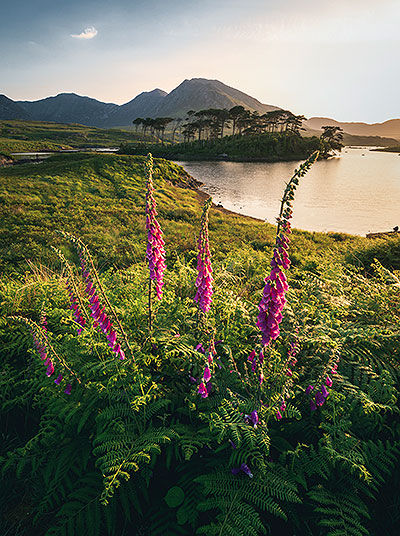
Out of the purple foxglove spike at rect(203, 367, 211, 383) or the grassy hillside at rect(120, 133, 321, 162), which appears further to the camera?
the grassy hillside at rect(120, 133, 321, 162)

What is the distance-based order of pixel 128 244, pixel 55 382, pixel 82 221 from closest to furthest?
pixel 55 382 < pixel 128 244 < pixel 82 221

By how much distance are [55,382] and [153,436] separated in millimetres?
1342

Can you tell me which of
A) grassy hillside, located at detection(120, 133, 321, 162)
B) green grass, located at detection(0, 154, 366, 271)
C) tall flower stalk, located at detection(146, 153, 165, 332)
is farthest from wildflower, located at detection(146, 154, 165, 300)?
grassy hillside, located at detection(120, 133, 321, 162)

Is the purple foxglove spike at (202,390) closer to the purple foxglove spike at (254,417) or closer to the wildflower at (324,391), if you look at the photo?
the purple foxglove spike at (254,417)

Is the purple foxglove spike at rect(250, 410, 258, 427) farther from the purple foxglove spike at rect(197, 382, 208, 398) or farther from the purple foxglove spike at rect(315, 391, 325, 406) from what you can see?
the purple foxglove spike at rect(315, 391, 325, 406)

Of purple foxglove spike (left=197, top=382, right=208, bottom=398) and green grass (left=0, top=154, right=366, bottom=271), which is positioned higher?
purple foxglove spike (left=197, top=382, right=208, bottom=398)

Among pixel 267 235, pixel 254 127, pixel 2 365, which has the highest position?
pixel 254 127

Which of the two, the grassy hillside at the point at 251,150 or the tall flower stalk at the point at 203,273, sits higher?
the grassy hillside at the point at 251,150

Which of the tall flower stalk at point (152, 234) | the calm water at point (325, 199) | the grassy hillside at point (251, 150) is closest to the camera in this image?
the tall flower stalk at point (152, 234)

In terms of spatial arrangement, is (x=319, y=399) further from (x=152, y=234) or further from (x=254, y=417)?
(x=152, y=234)

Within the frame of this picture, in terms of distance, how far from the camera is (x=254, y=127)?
102 metres

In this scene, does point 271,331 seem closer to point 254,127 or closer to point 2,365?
point 2,365

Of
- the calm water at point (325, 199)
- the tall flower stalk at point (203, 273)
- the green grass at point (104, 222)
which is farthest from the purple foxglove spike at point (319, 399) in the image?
the calm water at point (325, 199)

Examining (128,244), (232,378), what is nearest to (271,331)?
(232,378)
